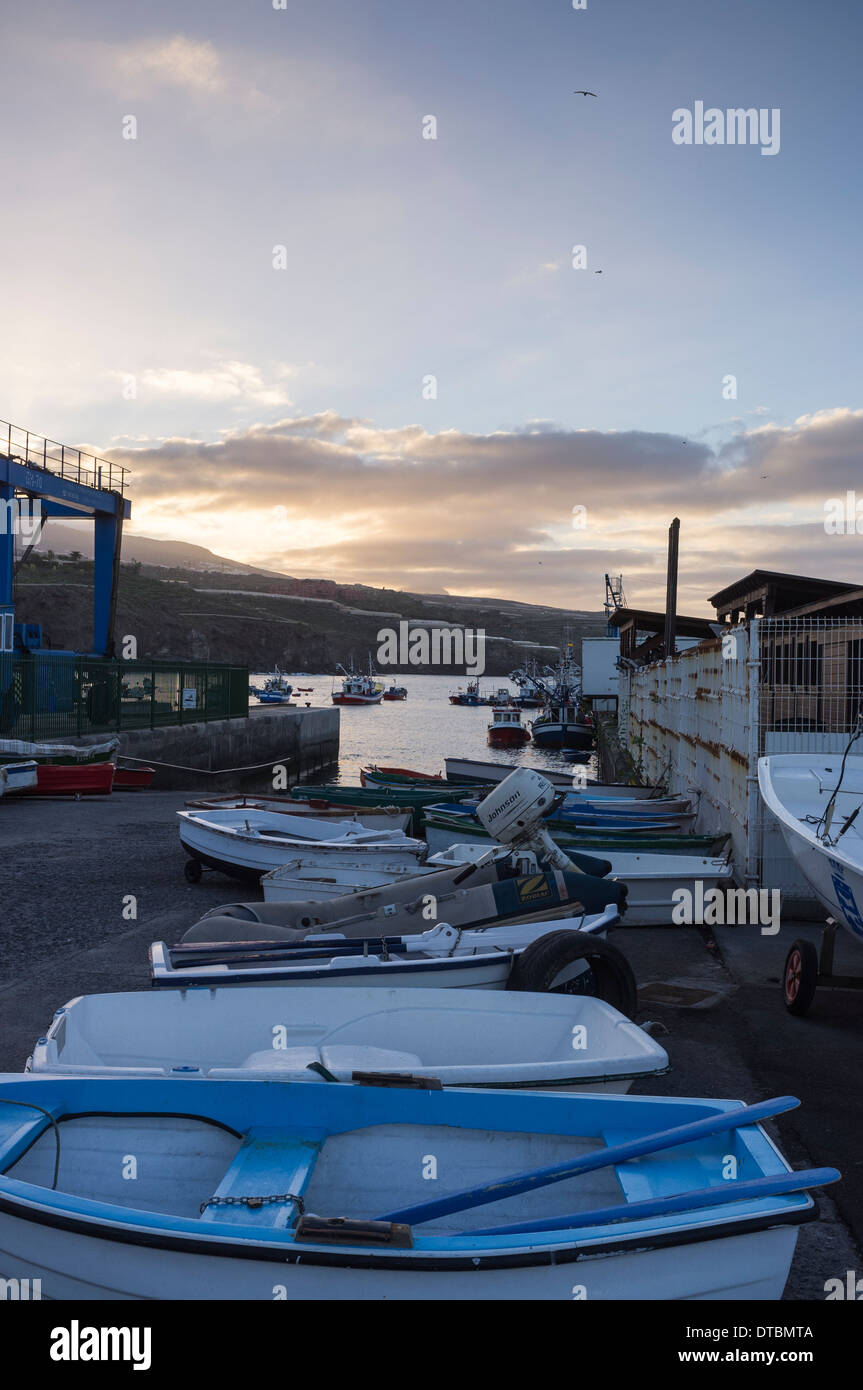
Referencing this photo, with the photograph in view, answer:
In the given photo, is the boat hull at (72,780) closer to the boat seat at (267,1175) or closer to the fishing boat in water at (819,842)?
the fishing boat in water at (819,842)

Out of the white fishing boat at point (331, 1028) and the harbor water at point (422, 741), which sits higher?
the white fishing boat at point (331, 1028)

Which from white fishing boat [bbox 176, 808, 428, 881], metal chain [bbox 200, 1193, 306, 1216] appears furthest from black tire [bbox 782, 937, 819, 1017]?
metal chain [bbox 200, 1193, 306, 1216]

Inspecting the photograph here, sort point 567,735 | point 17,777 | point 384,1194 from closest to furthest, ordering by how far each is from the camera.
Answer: point 384,1194 < point 17,777 < point 567,735

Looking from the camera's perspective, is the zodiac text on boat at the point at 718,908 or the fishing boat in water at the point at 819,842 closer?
the fishing boat in water at the point at 819,842

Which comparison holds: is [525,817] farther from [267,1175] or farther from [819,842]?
[267,1175]

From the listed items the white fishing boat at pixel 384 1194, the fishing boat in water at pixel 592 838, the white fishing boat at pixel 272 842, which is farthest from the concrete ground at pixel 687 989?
the fishing boat in water at pixel 592 838

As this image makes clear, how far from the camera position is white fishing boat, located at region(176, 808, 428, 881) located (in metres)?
10.6

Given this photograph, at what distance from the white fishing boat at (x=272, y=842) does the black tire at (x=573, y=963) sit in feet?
13.6

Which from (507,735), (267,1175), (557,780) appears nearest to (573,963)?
(267,1175)

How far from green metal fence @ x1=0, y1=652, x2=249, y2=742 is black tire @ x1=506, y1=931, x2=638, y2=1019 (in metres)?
20.9

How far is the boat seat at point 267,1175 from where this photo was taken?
3666mm

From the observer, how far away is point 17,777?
19.1m

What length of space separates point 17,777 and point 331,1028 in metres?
15.5
